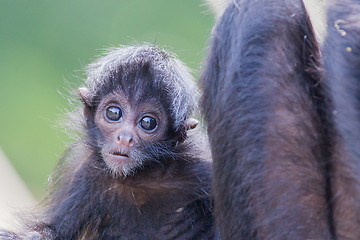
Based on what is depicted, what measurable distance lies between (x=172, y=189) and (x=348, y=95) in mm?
2195

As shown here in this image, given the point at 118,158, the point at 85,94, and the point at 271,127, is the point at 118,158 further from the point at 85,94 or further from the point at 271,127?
the point at 271,127

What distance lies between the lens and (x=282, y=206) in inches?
94.1

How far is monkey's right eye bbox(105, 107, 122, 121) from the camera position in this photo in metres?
4.31

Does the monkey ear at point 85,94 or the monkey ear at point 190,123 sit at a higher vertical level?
the monkey ear at point 85,94

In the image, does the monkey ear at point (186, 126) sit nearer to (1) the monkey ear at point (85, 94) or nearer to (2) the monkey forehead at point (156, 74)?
(2) the monkey forehead at point (156, 74)

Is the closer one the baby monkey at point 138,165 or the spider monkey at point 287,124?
the spider monkey at point 287,124

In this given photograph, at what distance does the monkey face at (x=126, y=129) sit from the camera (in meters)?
4.10

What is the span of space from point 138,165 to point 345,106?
2.19 meters

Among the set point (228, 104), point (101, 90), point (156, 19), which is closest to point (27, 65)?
point (156, 19)

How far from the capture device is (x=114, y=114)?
4.33 m

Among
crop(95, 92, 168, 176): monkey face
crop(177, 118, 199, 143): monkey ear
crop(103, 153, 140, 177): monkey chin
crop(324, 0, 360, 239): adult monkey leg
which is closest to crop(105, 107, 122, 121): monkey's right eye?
crop(95, 92, 168, 176): monkey face

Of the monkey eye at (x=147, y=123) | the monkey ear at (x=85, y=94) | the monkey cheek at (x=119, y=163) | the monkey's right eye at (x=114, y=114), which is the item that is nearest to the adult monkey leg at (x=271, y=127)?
the monkey cheek at (x=119, y=163)

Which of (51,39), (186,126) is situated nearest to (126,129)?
(186,126)

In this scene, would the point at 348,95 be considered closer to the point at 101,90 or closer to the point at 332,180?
the point at 332,180
